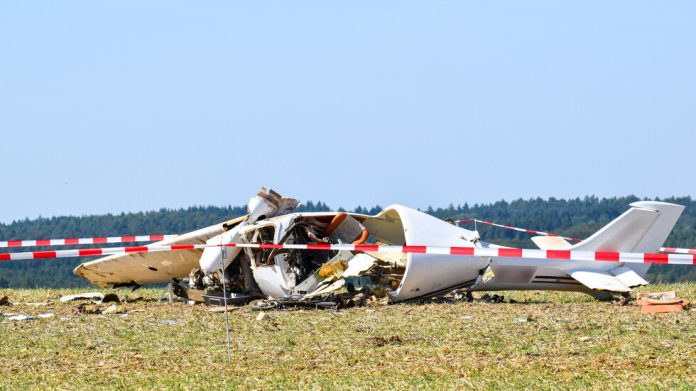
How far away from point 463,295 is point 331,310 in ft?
7.00

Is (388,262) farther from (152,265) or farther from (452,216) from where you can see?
(452,216)

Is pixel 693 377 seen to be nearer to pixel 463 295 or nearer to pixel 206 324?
pixel 206 324

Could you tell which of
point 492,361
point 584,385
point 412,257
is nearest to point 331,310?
point 412,257

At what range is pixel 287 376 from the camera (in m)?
9.41

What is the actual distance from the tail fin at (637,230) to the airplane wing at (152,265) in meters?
5.02

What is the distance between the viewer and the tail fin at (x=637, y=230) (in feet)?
51.7

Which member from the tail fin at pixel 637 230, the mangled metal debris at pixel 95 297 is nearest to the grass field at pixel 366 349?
the tail fin at pixel 637 230

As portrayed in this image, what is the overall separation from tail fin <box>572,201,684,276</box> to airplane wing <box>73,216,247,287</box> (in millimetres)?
5021

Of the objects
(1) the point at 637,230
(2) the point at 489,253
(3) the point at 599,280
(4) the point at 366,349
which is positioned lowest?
(4) the point at 366,349

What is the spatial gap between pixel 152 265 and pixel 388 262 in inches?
145

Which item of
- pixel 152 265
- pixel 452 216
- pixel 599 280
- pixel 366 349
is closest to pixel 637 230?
pixel 599 280

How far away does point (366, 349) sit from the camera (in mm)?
10820

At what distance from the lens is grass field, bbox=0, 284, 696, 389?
916 centimetres

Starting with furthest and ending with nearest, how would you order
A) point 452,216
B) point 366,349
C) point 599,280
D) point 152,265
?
1. point 452,216
2. point 152,265
3. point 599,280
4. point 366,349
